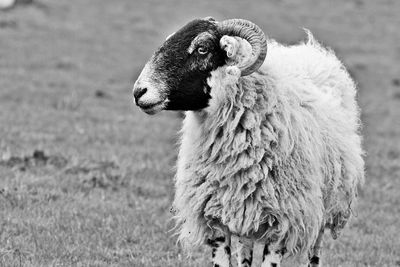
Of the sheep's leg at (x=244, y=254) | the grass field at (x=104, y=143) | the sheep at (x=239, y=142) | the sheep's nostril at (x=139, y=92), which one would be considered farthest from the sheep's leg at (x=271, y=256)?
the sheep's nostril at (x=139, y=92)

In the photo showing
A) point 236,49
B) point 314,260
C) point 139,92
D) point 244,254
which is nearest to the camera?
point 139,92

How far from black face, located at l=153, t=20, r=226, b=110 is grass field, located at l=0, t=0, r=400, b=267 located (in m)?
1.94

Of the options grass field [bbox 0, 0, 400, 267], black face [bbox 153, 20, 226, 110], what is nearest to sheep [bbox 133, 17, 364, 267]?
black face [bbox 153, 20, 226, 110]

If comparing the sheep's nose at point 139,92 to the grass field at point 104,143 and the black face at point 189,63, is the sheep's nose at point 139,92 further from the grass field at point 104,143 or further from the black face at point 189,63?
the grass field at point 104,143

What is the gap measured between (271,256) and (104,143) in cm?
622

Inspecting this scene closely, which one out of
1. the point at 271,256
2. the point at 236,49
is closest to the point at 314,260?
the point at 271,256

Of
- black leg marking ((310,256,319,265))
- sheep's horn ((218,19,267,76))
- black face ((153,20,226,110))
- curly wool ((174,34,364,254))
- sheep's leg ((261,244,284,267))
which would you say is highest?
sheep's horn ((218,19,267,76))

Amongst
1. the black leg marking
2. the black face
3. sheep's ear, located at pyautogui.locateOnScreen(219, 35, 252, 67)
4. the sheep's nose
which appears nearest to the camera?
the sheep's nose

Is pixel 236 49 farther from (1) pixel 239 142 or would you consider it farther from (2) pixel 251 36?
(1) pixel 239 142

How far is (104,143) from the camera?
1169 centimetres

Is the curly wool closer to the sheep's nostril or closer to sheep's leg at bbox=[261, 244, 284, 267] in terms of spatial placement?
sheep's leg at bbox=[261, 244, 284, 267]

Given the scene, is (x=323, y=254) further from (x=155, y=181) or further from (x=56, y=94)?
(x=56, y=94)

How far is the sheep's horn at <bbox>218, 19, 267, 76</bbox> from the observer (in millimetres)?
5723

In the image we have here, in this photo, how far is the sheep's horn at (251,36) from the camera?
5723 mm
